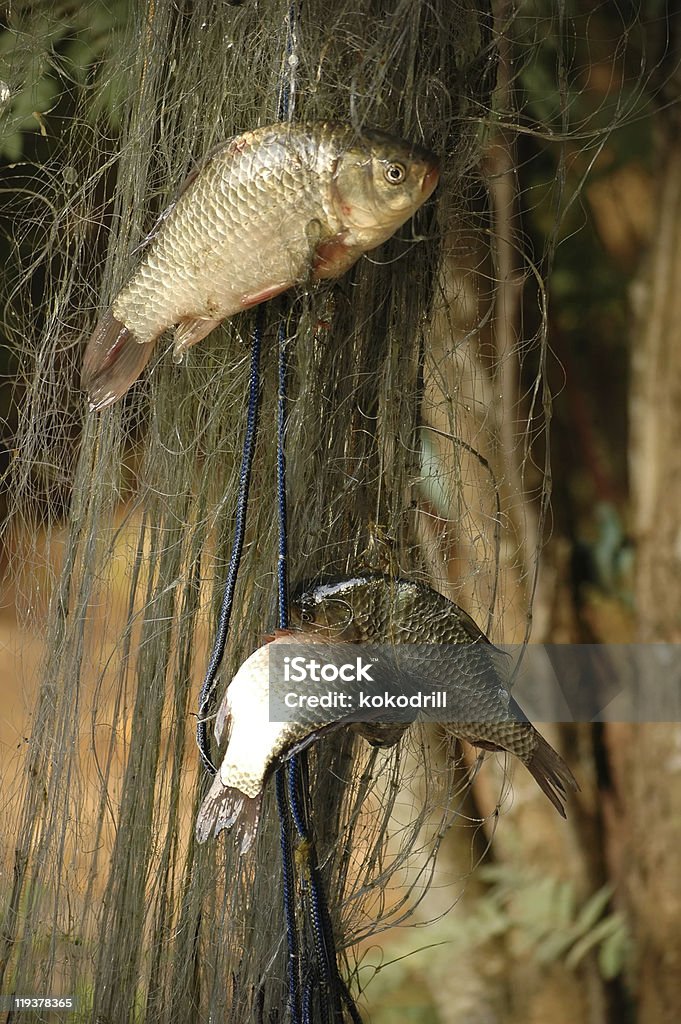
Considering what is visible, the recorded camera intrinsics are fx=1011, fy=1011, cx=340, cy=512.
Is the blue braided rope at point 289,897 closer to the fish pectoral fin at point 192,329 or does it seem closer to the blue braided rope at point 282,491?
the blue braided rope at point 282,491

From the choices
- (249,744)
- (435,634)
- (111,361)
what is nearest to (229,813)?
(249,744)

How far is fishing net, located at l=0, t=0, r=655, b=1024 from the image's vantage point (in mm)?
581

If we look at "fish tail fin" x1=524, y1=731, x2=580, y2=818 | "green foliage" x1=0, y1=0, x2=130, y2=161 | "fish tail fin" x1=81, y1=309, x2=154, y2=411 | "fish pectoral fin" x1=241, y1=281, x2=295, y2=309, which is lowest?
"fish tail fin" x1=524, y1=731, x2=580, y2=818

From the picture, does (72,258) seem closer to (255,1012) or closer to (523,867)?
(255,1012)

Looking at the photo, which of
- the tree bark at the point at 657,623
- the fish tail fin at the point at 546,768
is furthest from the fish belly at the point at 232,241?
the tree bark at the point at 657,623

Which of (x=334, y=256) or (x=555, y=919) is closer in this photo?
(x=334, y=256)

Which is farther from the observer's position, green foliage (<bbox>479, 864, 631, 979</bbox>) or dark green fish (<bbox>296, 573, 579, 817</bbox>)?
green foliage (<bbox>479, 864, 631, 979</bbox>)

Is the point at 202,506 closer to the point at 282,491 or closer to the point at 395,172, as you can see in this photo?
the point at 282,491

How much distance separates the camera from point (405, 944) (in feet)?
3.81

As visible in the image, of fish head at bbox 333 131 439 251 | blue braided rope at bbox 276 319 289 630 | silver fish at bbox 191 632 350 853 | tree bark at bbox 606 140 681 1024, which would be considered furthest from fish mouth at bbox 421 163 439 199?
tree bark at bbox 606 140 681 1024

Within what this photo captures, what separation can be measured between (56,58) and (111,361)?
34cm

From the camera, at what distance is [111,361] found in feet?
1.87

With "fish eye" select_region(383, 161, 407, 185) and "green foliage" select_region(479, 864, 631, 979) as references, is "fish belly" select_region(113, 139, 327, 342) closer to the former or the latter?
"fish eye" select_region(383, 161, 407, 185)

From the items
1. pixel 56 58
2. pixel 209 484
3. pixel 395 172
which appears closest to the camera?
pixel 395 172
